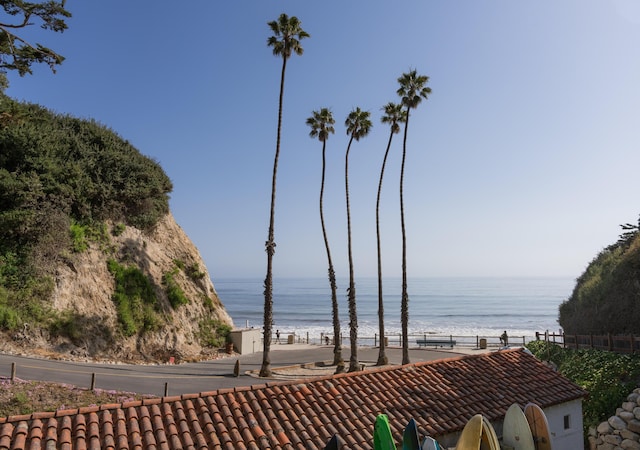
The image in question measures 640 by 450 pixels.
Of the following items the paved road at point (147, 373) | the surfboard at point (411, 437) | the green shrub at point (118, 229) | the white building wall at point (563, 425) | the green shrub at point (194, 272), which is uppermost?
the green shrub at point (118, 229)

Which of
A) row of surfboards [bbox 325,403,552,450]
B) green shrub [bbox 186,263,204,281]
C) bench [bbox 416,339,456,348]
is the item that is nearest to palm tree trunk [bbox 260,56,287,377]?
green shrub [bbox 186,263,204,281]

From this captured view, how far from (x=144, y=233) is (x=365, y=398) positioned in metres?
29.2

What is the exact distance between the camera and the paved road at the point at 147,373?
1820 centimetres

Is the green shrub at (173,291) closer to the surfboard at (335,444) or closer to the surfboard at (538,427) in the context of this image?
the surfboard at (335,444)

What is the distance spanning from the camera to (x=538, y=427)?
8.67 metres

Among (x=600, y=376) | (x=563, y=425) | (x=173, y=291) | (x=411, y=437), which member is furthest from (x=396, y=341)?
(x=411, y=437)

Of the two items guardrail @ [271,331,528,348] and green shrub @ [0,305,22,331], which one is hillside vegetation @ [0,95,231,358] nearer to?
green shrub @ [0,305,22,331]

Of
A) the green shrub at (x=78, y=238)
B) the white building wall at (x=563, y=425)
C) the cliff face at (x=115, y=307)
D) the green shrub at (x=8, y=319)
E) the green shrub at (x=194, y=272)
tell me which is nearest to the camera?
the white building wall at (x=563, y=425)

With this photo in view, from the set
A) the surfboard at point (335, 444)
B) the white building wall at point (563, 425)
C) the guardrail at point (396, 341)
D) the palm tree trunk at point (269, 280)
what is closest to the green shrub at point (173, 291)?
the palm tree trunk at point (269, 280)

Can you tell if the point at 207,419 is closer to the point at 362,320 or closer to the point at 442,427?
the point at 442,427

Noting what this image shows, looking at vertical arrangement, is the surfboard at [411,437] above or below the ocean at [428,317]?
above

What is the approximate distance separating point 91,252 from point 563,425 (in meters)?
28.5

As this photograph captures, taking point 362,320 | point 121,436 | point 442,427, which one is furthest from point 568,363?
point 362,320

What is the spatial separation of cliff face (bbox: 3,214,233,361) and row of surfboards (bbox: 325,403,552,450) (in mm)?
22498
